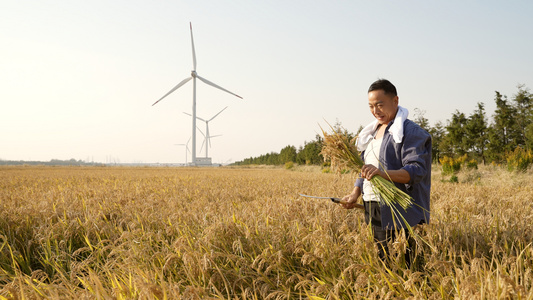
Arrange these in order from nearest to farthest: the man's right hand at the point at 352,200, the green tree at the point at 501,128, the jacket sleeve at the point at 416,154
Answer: the jacket sleeve at the point at 416,154, the man's right hand at the point at 352,200, the green tree at the point at 501,128

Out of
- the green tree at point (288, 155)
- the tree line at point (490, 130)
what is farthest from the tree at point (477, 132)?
the green tree at point (288, 155)

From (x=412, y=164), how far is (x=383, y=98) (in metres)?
0.65

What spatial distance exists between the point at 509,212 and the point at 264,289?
4253 mm

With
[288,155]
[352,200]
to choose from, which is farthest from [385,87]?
[288,155]

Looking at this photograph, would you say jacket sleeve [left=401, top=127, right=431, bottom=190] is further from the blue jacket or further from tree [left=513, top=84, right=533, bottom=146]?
tree [left=513, top=84, right=533, bottom=146]

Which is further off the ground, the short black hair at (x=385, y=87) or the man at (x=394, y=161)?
the short black hair at (x=385, y=87)

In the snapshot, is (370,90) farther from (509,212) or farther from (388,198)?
(509,212)

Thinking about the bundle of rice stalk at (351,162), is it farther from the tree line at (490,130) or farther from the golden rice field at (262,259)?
the tree line at (490,130)

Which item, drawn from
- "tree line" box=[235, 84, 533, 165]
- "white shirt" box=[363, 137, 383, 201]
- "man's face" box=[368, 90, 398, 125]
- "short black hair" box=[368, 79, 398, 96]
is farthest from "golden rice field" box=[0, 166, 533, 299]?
"tree line" box=[235, 84, 533, 165]

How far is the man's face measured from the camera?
9.77ft

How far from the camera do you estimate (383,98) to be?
2.97 m

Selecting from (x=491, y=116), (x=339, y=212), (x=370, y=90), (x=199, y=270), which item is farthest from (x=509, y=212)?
(x=491, y=116)

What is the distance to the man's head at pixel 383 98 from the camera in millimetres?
2973

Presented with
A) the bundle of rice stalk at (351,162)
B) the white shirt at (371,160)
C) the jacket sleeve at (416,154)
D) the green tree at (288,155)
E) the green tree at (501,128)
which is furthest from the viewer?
the green tree at (288,155)
